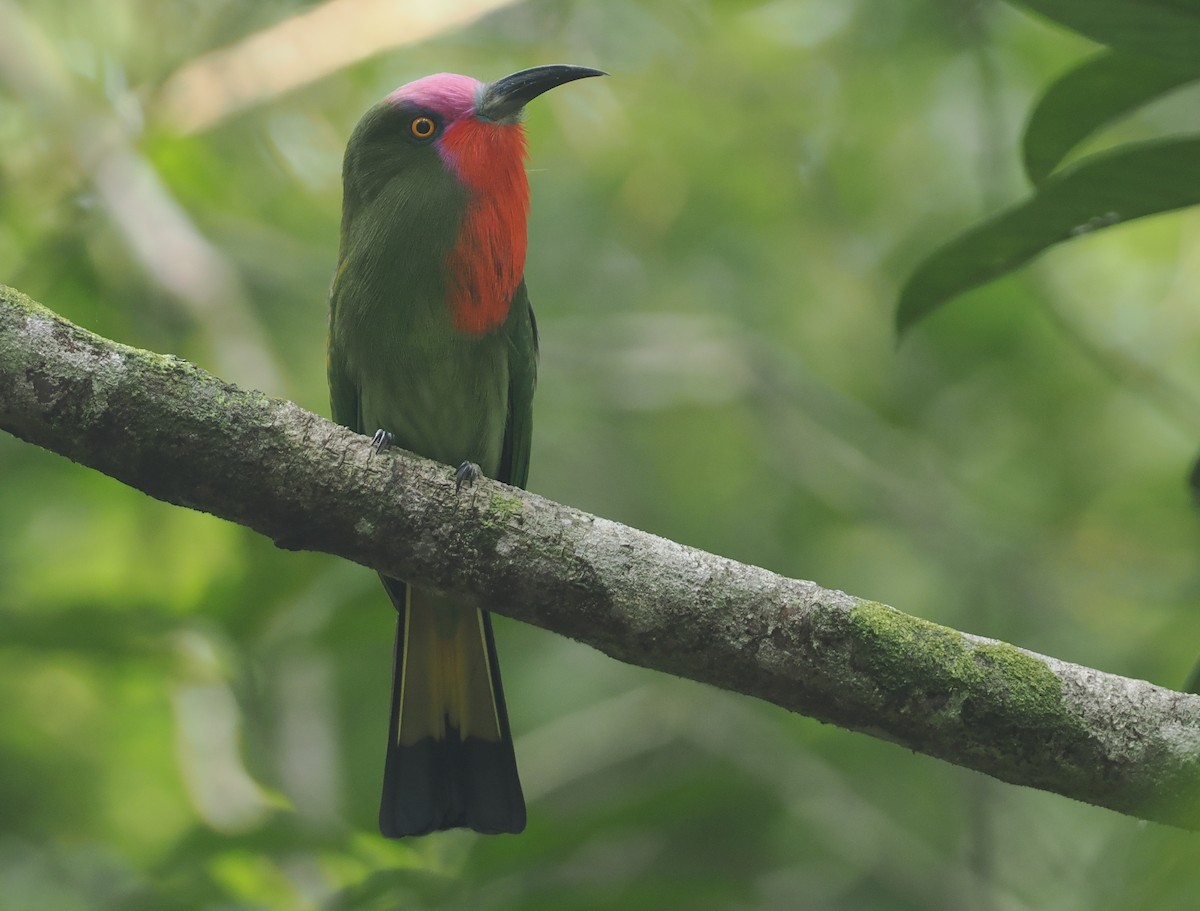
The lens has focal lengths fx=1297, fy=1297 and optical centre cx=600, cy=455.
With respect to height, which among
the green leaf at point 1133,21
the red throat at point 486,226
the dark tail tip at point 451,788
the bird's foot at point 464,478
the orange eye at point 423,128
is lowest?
the dark tail tip at point 451,788

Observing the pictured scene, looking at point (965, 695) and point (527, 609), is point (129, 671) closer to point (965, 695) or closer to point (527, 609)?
point (527, 609)

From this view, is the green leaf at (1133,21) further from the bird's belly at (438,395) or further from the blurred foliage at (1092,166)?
the bird's belly at (438,395)

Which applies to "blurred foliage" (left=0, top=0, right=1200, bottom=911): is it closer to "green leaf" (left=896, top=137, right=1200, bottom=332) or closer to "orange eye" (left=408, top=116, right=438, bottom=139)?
"orange eye" (left=408, top=116, right=438, bottom=139)

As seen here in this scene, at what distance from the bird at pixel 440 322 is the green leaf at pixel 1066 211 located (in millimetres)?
1079

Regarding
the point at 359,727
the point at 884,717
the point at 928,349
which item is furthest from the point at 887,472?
the point at 884,717

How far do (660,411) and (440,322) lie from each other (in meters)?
2.26

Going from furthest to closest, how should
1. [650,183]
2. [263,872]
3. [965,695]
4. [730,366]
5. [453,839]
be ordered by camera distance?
[650,183]
[730,366]
[453,839]
[263,872]
[965,695]

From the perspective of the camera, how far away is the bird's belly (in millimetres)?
3297

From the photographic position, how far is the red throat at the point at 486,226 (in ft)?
10.8

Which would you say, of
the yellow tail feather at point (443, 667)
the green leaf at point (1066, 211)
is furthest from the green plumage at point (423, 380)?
the green leaf at point (1066, 211)

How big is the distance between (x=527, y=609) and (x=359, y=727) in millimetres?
2404

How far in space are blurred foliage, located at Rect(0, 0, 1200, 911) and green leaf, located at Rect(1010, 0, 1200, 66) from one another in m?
1.61

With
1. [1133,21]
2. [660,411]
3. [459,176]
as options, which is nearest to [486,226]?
[459,176]

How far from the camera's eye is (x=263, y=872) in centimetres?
273
